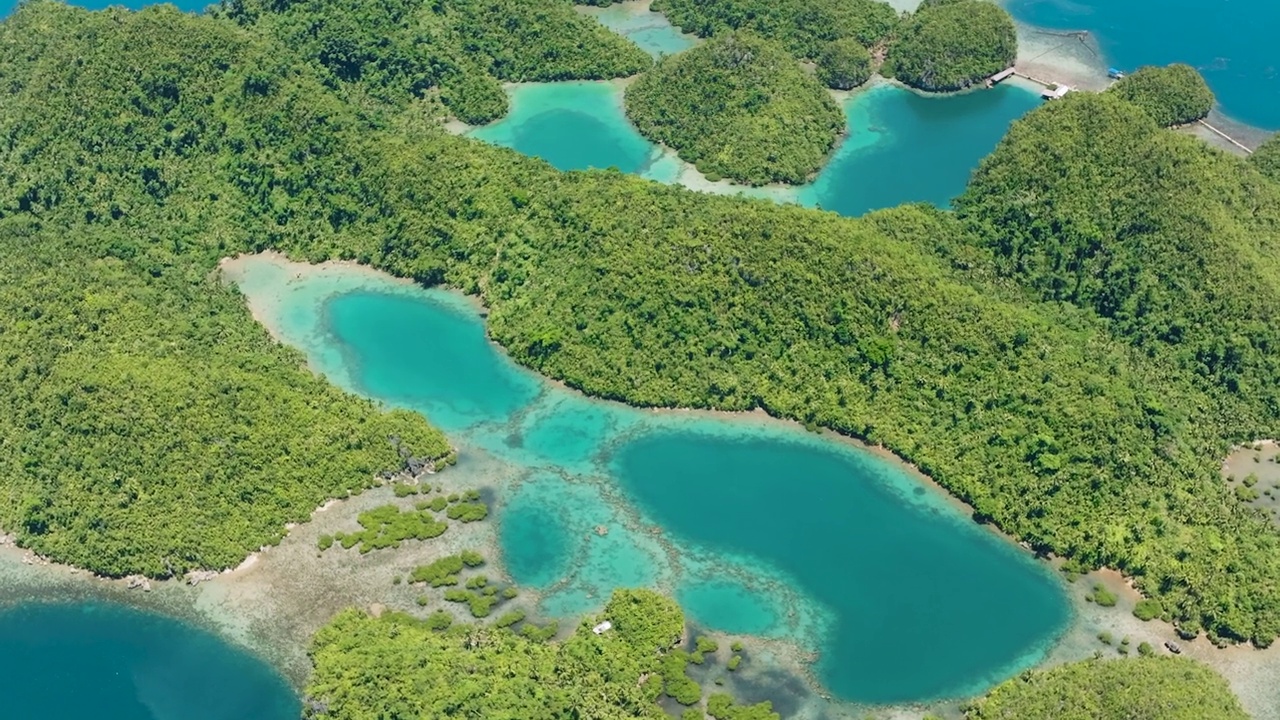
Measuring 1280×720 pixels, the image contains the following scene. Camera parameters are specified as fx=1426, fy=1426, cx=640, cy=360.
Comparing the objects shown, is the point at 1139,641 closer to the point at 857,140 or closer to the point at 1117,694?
the point at 1117,694

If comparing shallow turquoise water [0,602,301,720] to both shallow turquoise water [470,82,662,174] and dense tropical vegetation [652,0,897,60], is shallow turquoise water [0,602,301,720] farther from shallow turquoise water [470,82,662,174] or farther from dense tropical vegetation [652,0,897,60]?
dense tropical vegetation [652,0,897,60]

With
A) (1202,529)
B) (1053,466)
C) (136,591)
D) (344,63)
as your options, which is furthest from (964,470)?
(344,63)

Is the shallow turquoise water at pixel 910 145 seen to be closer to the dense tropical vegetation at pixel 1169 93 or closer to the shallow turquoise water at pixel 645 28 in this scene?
the dense tropical vegetation at pixel 1169 93

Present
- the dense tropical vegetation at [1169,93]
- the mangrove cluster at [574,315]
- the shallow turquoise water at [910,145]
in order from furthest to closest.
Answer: the dense tropical vegetation at [1169,93] → the shallow turquoise water at [910,145] → the mangrove cluster at [574,315]

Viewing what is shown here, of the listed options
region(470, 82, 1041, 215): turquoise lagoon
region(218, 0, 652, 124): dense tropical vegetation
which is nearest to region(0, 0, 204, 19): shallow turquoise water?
region(218, 0, 652, 124): dense tropical vegetation

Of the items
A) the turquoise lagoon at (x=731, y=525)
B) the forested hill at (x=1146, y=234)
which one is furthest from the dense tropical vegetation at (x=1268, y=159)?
the turquoise lagoon at (x=731, y=525)

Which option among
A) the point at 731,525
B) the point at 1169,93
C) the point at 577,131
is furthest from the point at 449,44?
the point at 1169,93
